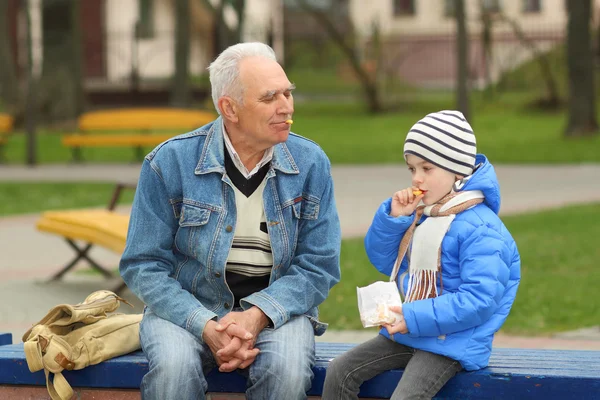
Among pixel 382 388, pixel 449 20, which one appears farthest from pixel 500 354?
pixel 449 20

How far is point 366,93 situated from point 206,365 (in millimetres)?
23909

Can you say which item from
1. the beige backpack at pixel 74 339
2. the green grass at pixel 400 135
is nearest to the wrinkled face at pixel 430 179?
the beige backpack at pixel 74 339

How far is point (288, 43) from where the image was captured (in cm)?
3103

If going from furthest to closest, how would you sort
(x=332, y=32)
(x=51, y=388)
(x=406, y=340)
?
(x=332, y=32) < (x=51, y=388) < (x=406, y=340)

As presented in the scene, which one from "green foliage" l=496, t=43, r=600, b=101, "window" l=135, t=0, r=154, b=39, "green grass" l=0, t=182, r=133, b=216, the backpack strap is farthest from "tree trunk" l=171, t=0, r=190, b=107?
the backpack strap

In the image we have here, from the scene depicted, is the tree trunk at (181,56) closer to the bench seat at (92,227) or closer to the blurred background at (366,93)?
the blurred background at (366,93)

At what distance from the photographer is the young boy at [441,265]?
3.57 m

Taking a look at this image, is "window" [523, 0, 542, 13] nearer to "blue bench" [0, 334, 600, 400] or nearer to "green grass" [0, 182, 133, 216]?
"green grass" [0, 182, 133, 216]

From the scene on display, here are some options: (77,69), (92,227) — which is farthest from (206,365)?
(77,69)

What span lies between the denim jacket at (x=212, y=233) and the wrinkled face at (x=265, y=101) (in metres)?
0.12

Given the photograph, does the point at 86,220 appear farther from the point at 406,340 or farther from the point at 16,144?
the point at 16,144

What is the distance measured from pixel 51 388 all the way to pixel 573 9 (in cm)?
1667

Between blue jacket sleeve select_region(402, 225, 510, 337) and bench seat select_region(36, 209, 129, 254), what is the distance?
3736 millimetres

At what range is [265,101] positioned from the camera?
4.00 m
